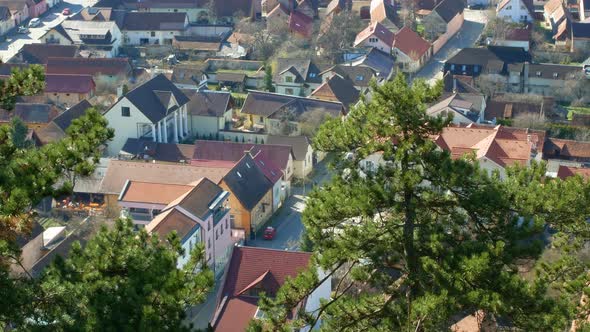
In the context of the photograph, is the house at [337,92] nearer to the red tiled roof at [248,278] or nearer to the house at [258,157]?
the house at [258,157]

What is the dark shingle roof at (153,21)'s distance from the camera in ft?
101

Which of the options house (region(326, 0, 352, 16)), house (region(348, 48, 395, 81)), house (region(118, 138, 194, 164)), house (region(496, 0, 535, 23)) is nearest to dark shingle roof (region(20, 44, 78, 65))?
house (region(118, 138, 194, 164))

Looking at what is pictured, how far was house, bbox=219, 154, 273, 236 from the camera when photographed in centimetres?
1675

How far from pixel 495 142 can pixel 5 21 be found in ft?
67.1

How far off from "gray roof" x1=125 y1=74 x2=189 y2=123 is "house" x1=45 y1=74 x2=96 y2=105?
10.6ft

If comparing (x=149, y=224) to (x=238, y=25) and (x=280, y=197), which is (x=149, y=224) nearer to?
(x=280, y=197)

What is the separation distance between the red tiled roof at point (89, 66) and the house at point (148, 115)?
458cm

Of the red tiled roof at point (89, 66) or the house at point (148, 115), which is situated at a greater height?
the house at point (148, 115)

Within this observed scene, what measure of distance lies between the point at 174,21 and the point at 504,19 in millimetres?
11722

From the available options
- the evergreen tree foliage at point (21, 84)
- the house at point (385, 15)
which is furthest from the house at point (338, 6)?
the evergreen tree foliage at point (21, 84)

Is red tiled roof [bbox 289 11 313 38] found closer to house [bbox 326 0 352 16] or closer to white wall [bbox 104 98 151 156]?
house [bbox 326 0 352 16]

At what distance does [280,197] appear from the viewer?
1856cm

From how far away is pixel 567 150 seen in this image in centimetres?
1989

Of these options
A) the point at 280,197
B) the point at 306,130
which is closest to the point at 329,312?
the point at 280,197
